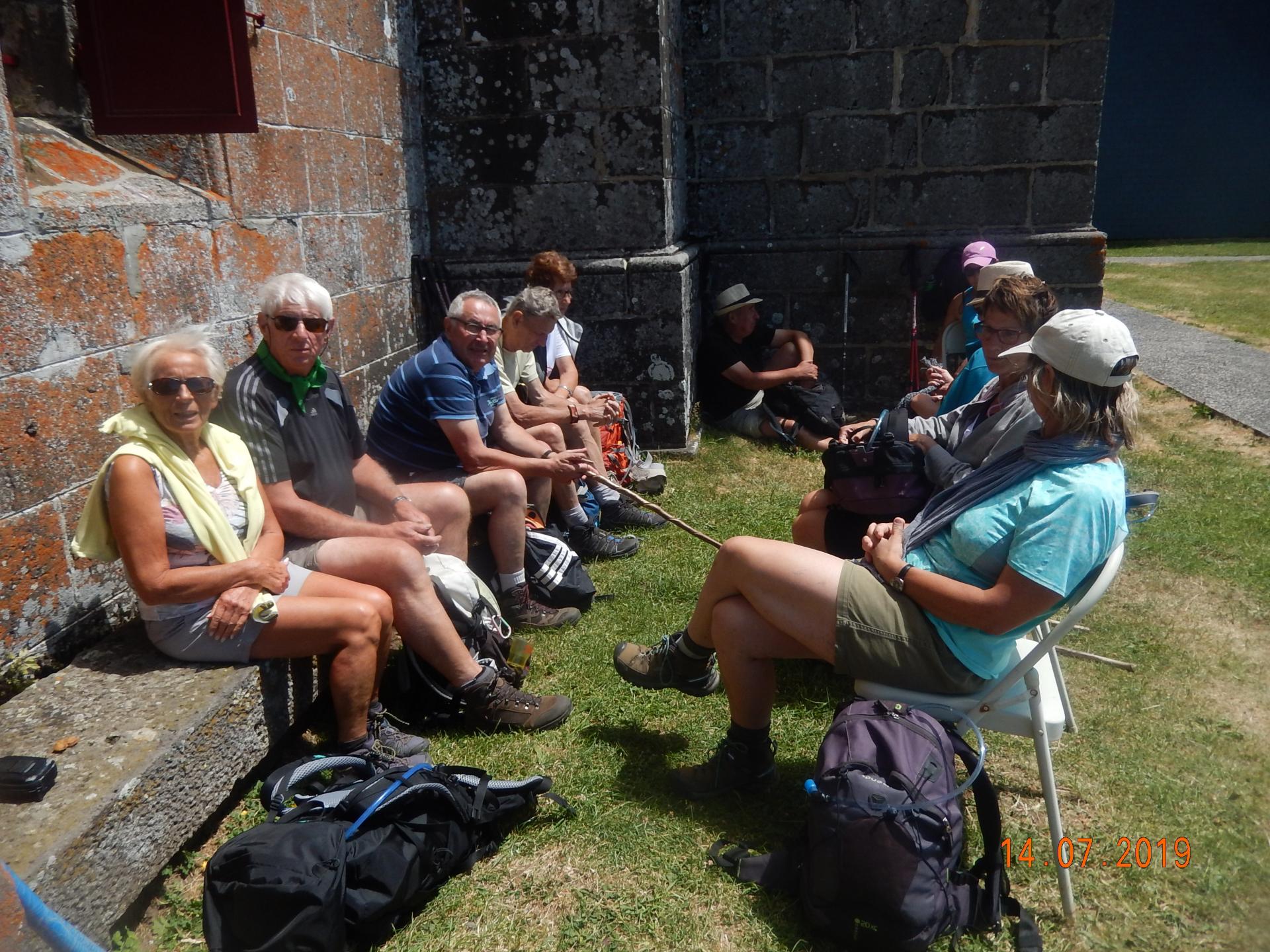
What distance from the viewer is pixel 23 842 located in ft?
6.52

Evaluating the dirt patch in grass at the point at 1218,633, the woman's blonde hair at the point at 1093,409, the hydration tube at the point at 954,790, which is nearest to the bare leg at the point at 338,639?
the hydration tube at the point at 954,790

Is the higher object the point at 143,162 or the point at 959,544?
the point at 143,162

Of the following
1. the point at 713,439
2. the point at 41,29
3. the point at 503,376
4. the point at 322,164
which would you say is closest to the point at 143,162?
the point at 41,29

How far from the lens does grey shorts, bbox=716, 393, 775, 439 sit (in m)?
6.55

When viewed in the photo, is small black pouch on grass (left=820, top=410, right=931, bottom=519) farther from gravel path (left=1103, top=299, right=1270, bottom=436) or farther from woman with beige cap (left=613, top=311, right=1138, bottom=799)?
gravel path (left=1103, top=299, right=1270, bottom=436)

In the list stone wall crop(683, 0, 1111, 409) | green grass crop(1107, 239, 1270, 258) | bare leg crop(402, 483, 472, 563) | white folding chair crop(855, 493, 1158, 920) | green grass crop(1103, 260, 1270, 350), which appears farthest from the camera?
green grass crop(1107, 239, 1270, 258)

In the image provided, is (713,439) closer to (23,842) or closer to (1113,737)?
(1113,737)

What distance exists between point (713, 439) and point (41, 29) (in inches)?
169

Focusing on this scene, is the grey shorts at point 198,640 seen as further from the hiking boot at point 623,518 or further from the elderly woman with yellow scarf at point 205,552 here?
the hiking boot at point 623,518

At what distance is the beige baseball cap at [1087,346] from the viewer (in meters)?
2.21

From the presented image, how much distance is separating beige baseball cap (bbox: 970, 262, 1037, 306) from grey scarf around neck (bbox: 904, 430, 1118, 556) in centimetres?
154

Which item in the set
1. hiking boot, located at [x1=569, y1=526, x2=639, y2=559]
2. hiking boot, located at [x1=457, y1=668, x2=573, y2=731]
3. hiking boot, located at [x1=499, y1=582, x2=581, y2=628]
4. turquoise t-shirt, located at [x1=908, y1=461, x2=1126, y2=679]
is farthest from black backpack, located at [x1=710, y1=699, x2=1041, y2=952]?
hiking boot, located at [x1=569, y1=526, x2=639, y2=559]
